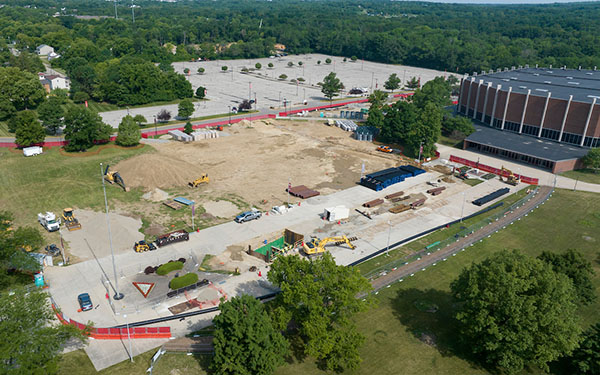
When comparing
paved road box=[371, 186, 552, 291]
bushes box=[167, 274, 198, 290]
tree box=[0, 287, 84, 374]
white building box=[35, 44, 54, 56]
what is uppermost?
white building box=[35, 44, 54, 56]

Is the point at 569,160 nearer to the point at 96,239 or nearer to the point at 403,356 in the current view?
the point at 403,356

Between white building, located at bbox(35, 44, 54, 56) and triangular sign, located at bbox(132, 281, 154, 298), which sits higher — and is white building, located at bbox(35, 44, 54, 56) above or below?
above

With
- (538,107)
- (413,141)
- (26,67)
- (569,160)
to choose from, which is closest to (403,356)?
(413,141)

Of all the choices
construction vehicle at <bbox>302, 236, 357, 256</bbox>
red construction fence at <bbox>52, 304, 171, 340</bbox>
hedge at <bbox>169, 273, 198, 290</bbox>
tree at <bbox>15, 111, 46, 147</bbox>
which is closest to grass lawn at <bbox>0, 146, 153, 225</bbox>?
tree at <bbox>15, 111, 46, 147</bbox>

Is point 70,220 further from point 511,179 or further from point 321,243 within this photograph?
point 511,179

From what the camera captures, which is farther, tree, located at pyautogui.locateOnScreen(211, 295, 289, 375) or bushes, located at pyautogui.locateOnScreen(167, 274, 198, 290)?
bushes, located at pyautogui.locateOnScreen(167, 274, 198, 290)

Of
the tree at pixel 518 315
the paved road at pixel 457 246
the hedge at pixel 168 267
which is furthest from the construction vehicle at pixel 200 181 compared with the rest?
the tree at pixel 518 315

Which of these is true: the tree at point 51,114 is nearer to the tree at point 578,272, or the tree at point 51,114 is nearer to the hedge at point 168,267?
the hedge at point 168,267

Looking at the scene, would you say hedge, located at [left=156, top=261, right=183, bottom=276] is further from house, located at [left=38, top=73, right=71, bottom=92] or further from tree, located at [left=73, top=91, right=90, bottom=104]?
house, located at [left=38, top=73, right=71, bottom=92]

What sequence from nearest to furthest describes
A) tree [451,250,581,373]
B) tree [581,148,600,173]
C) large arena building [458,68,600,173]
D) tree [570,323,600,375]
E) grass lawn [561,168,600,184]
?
Answer: tree [570,323,600,375] → tree [451,250,581,373] → grass lawn [561,168,600,184] → tree [581,148,600,173] → large arena building [458,68,600,173]
